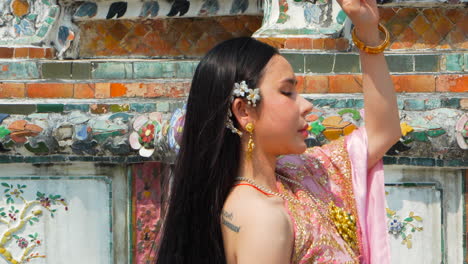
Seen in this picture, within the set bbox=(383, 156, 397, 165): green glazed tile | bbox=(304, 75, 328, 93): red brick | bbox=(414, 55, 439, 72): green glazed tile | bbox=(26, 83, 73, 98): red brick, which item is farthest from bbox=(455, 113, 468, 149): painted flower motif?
bbox=(26, 83, 73, 98): red brick

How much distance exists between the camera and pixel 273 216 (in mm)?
2164

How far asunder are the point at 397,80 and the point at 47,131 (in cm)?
142

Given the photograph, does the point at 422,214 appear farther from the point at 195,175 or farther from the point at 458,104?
the point at 195,175

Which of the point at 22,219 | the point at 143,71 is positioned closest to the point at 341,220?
the point at 22,219

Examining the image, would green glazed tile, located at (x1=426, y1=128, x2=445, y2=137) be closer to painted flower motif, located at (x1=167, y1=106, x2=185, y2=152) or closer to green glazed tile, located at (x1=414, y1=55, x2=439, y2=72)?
green glazed tile, located at (x1=414, y1=55, x2=439, y2=72)

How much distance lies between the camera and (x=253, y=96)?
2240 millimetres

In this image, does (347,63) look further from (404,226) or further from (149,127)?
(149,127)

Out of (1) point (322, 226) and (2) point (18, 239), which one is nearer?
(1) point (322, 226)

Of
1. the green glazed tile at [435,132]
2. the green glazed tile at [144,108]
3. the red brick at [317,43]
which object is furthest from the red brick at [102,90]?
the green glazed tile at [435,132]

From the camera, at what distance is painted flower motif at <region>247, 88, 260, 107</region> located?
→ 2.24 m

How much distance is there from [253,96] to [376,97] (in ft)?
1.32

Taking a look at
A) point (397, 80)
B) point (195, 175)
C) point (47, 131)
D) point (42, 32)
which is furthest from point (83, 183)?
point (195, 175)

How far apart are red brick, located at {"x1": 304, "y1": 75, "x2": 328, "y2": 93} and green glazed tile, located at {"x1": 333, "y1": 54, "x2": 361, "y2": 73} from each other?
0.08 meters

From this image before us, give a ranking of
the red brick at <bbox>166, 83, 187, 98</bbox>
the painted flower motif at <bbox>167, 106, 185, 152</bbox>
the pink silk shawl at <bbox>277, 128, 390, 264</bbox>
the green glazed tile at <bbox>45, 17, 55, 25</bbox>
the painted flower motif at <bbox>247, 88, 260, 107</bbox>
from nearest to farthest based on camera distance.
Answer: the painted flower motif at <bbox>247, 88, 260, 107</bbox>
the pink silk shawl at <bbox>277, 128, 390, 264</bbox>
the painted flower motif at <bbox>167, 106, 185, 152</bbox>
the red brick at <bbox>166, 83, 187, 98</bbox>
the green glazed tile at <bbox>45, 17, 55, 25</bbox>
